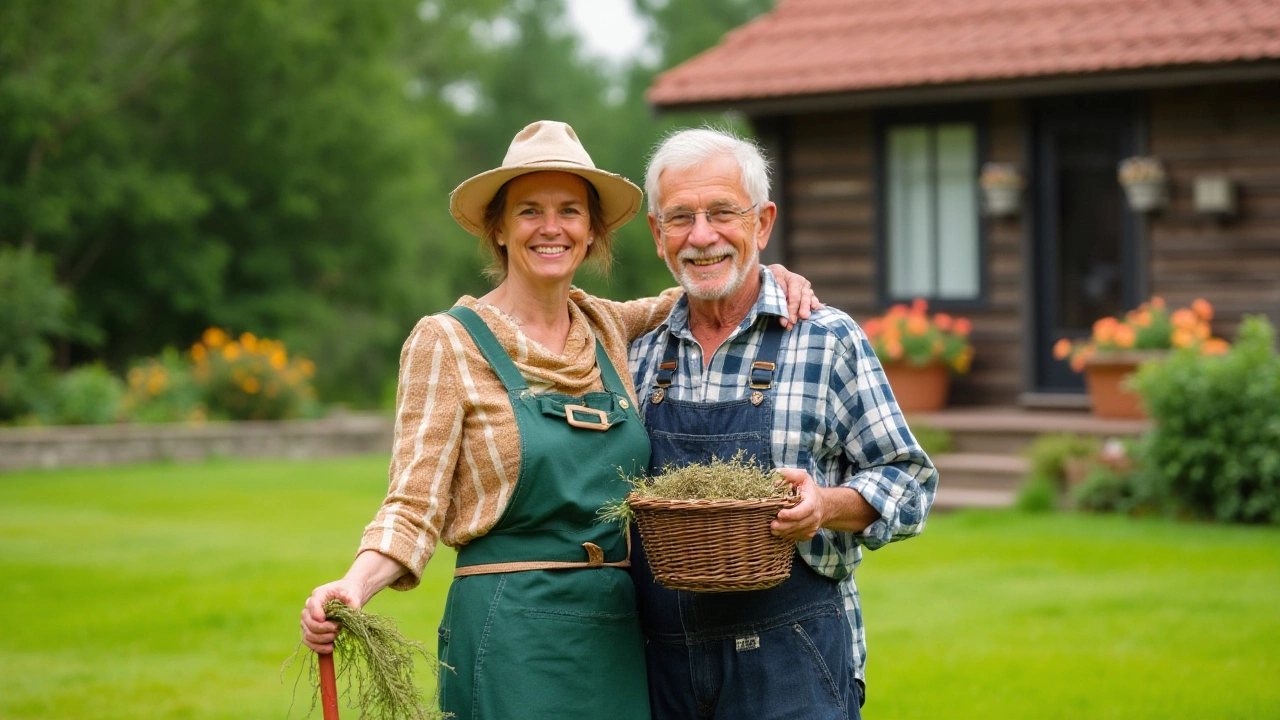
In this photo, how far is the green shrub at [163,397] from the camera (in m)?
17.2

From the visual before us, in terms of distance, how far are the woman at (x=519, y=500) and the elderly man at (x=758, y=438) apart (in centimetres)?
13

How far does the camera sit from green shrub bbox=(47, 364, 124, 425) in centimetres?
1658

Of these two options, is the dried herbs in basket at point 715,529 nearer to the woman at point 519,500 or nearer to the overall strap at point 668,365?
the woman at point 519,500

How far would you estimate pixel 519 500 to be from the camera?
10.7ft

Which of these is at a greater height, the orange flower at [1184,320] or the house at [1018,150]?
the house at [1018,150]

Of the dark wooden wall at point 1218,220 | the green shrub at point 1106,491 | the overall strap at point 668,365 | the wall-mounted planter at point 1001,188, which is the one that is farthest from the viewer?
the wall-mounted planter at point 1001,188

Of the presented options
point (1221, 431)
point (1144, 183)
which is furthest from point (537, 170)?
point (1144, 183)

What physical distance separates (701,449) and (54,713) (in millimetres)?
3856

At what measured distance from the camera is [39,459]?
15.0 meters

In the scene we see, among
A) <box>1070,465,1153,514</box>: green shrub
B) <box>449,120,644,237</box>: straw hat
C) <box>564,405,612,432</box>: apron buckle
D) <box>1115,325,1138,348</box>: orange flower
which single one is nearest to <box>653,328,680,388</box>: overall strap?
<box>564,405,612,432</box>: apron buckle

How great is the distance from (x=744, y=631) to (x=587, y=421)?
594 millimetres

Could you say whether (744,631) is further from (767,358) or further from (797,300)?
(797,300)

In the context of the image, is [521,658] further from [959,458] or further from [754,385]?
[959,458]

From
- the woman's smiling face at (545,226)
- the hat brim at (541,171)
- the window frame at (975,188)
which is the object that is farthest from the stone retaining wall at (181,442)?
the woman's smiling face at (545,226)
